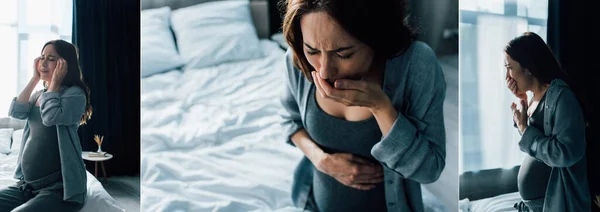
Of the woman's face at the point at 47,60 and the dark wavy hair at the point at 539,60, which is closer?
the woman's face at the point at 47,60

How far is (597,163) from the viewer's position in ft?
8.95

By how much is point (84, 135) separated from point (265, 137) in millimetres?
805

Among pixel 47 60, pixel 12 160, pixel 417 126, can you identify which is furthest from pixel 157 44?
pixel 417 126

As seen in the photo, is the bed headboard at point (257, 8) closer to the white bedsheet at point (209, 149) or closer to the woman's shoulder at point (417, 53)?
the white bedsheet at point (209, 149)

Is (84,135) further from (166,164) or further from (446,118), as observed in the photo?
(446,118)

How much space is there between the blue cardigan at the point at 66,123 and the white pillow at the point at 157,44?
0.32 m

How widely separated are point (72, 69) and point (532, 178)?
2.21m

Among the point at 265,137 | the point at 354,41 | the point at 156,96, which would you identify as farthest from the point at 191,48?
the point at 354,41

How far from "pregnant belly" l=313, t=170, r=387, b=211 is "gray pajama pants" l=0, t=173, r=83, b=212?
1.06 metres

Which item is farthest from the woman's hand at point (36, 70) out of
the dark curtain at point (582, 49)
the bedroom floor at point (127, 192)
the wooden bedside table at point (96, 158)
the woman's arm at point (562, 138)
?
the dark curtain at point (582, 49)

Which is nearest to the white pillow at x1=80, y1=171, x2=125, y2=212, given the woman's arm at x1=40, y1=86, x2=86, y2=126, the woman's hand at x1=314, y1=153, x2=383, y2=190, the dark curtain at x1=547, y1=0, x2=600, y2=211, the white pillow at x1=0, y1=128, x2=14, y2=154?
the woman's arm at x1=40, y1=86, x2=86, y2=126

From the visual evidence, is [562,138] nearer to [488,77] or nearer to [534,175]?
[534,175]

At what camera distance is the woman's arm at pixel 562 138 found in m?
2.65

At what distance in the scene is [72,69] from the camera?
2.45 meters
